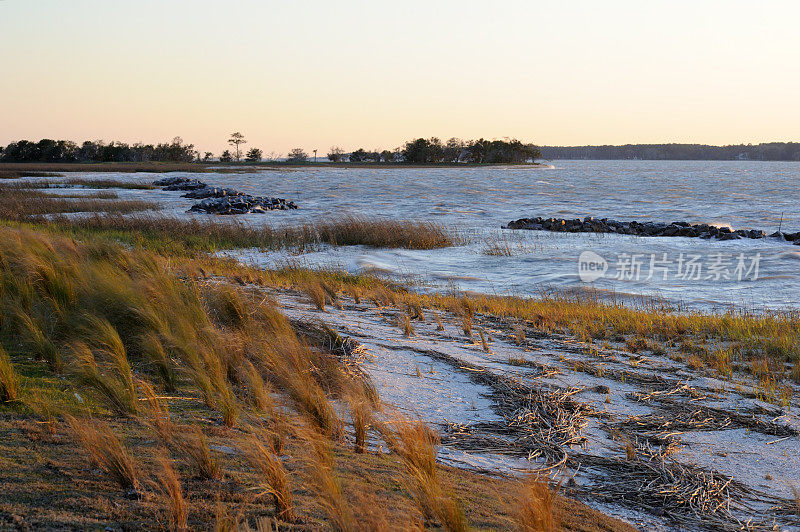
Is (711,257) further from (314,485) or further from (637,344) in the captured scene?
(314,485)

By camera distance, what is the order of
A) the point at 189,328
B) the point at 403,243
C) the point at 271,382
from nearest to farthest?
the point at 271,382 → the point at 189,328 → the point at 403,243

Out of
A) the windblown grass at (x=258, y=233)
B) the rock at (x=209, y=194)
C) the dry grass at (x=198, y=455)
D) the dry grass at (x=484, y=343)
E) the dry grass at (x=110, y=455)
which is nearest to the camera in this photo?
the dry grass at (x=110, y=455)

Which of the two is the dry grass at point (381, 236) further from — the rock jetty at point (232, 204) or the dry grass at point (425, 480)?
the dry grass at point (425, 480)

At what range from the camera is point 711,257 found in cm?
1747

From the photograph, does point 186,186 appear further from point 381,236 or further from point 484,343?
point 484,343

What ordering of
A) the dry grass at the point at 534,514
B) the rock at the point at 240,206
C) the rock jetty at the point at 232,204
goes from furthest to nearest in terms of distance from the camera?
1. the rock jetty at the point at 232,204
2. the rock at the point at 240,206
3. the dry grass at the point at 534,514

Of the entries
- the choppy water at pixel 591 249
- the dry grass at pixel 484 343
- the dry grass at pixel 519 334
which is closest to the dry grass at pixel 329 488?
the dry grass at pixel 484 343

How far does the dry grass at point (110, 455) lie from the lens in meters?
2.55

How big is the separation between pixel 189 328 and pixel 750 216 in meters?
32.1

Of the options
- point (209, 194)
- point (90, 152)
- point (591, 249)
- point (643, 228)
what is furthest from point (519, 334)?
point (90, 152)

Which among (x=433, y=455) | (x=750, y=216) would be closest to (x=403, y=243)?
(x=433, y=455)

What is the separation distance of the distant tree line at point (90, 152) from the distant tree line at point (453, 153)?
131 ft

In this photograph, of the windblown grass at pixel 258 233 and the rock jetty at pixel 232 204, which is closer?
the windblown grass at pixel 258 233

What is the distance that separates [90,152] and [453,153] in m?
70.8
